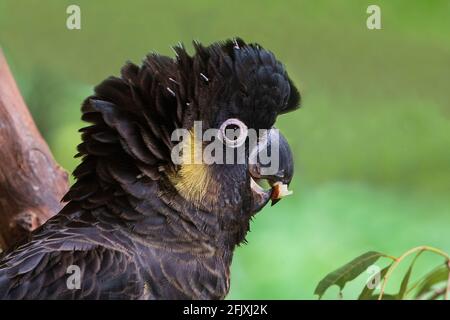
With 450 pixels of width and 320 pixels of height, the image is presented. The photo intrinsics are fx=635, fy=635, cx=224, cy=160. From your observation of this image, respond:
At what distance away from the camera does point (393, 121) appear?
2.66 metres

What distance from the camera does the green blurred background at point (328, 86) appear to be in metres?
2.53

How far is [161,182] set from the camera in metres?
1.24

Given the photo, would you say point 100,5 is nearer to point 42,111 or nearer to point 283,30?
point 42,111

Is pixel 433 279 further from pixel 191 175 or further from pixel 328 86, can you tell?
pixel 328 86

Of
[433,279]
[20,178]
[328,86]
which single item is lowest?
[433,279]

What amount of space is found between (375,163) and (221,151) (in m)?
1.50

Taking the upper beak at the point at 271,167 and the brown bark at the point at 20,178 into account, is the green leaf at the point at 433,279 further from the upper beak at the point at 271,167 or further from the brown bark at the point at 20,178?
the brown bark at the point at 20,178

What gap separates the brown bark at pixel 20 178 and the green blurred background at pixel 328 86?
88 centimetres

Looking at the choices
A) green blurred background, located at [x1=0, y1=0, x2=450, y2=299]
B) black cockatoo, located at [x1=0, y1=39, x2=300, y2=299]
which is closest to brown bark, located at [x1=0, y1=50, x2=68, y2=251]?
black cockatoo, located at [x1=0, y1=39, x2=300, y2=299]

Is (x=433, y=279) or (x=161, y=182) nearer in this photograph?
(x=161, y=182)

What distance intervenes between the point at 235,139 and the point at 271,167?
110mm

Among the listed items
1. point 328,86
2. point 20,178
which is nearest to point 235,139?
point 20,178

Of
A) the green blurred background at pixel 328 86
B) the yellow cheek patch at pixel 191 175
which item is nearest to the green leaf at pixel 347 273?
the yellow cheek patch at pixel 191 175
